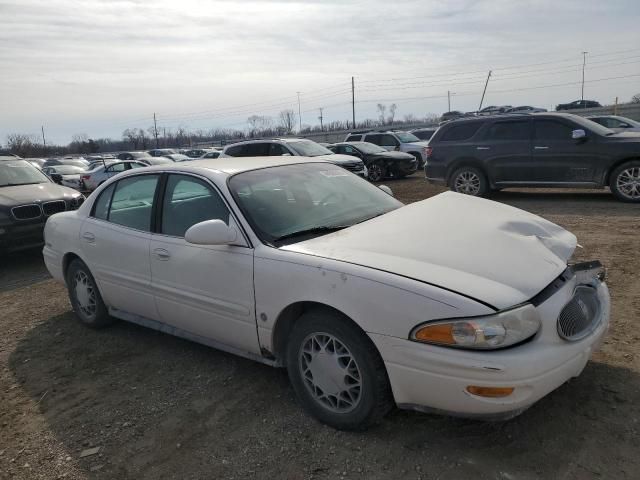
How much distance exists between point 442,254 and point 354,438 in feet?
3.64

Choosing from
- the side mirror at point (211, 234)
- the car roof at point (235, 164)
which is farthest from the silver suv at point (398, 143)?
the side mirror at point (211, 234)

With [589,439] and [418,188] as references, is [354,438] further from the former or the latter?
[418,188]

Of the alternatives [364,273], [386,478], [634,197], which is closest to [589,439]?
[386,478]

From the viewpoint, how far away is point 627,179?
9.24m

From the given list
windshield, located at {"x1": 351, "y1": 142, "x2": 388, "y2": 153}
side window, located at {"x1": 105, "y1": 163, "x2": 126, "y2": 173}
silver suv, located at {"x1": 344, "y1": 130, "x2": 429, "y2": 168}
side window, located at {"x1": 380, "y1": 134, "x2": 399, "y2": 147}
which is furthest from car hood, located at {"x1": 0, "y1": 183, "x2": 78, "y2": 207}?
side window, located at {"x1": 380, "y1": 134, "x2": 399, "y2": 147}

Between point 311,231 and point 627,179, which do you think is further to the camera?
point 627,179

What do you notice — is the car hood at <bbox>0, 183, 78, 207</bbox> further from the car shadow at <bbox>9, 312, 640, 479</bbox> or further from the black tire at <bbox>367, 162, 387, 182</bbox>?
the black tire at <bbox>367, 162, 387, 182</bbox>

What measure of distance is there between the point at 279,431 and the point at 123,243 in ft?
6.80

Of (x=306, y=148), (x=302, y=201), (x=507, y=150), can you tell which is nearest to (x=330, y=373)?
(x=302, y=201)

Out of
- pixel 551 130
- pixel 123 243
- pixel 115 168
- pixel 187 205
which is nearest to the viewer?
pixel 187 205

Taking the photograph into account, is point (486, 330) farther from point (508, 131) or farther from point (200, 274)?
point (508, 131)

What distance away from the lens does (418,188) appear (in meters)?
14.5

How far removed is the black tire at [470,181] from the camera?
10.9m

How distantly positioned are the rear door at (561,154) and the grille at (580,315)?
24.4 ft
